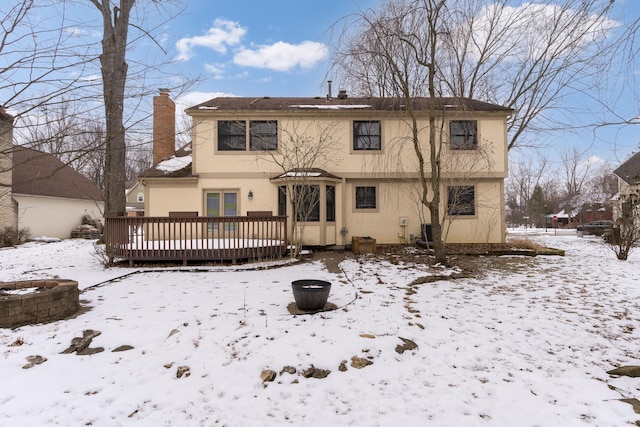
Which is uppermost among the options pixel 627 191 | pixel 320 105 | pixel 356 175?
pixel 320 105

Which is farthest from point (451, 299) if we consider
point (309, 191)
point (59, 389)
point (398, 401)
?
point (309, 191)

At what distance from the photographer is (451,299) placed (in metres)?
5.56

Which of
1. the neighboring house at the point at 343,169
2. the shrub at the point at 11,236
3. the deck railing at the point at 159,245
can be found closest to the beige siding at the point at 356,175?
the neighboring house at the point at 343,169

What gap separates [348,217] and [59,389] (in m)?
10.1

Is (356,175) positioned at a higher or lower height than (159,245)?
higher

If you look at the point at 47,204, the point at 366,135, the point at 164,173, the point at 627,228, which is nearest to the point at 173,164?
the point at 164,173

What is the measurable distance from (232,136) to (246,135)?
0.55m

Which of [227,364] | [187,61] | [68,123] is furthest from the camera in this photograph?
[187,61]

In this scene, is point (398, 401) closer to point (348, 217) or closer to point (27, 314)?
point (27, 314)

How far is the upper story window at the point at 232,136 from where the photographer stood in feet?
38.7

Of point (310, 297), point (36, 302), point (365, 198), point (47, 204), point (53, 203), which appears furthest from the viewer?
point (53, 203)

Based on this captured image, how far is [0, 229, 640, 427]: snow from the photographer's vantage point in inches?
101

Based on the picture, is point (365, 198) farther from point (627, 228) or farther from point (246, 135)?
point (627, 228)

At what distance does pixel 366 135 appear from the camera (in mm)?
12133
